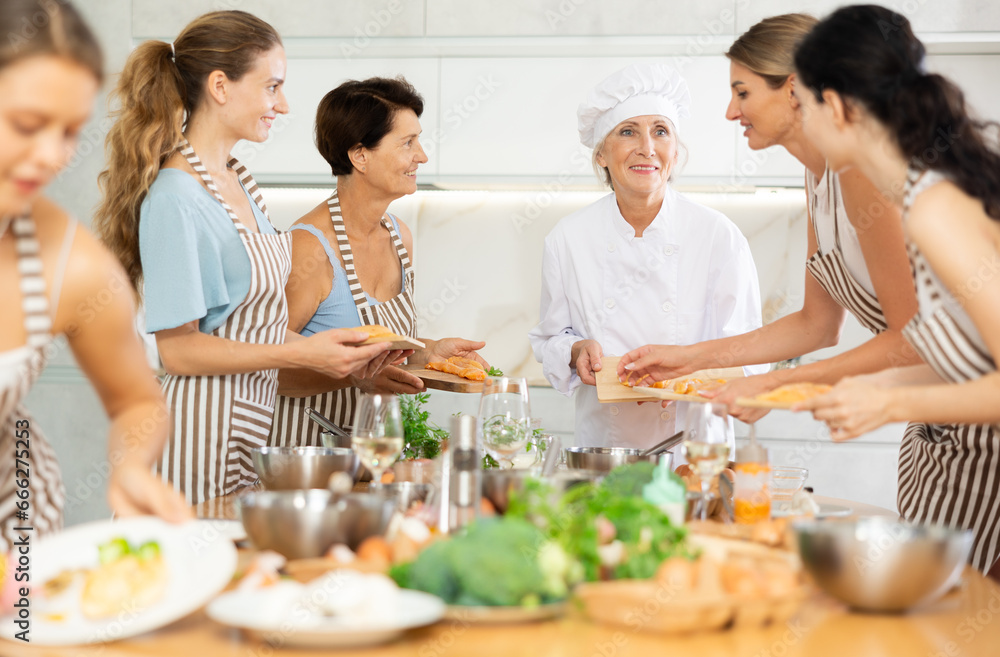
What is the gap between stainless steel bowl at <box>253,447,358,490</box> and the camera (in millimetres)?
1492

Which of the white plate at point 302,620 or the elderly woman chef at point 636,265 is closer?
the white plate at point 302,620

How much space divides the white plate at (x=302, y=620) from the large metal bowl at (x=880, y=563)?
410mm

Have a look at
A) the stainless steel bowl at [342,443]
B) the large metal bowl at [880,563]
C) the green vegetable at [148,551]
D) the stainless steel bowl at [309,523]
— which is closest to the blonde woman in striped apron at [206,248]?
the stainless steel bowl at [342,443]

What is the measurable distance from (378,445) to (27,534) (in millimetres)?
464

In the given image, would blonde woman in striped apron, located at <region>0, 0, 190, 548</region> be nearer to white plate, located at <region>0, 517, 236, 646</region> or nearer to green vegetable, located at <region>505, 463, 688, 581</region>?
white plate, located at <region>0, 517, 236, 646</region>

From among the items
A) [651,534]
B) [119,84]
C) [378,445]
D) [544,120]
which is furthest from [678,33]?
[651,534]

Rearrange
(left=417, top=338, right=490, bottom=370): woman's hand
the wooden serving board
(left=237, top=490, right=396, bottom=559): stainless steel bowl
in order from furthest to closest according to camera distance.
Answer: (left=417, top=338, right=490, bottom=370): woman's hand
the wooden serving board
(left=237, top=490, right=396, bottom=559): stainless steel bowl

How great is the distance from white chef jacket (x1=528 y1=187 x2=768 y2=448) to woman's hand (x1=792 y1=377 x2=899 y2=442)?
49.6 inches

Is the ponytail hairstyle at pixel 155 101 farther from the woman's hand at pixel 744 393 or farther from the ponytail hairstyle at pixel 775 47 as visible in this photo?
the woman's hand at pixel 744 393

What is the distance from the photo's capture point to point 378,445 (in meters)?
1.34

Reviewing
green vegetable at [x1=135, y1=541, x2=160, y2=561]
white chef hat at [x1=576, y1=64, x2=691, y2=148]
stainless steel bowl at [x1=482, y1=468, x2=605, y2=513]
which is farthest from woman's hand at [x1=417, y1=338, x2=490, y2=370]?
green vegetable at [x1=135, y1=541, x2=160, y2=561]

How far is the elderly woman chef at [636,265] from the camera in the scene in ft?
8.52

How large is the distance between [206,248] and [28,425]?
746mm

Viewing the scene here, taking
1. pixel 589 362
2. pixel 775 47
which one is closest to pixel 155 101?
pixel 589 362
